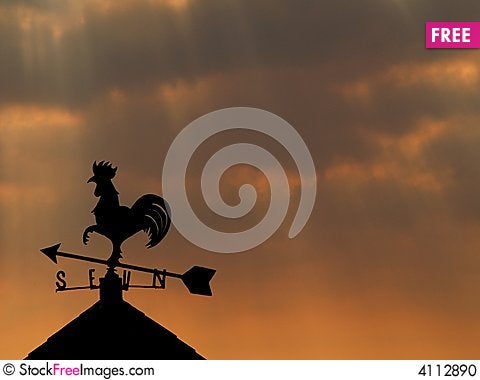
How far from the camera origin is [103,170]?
561 centimetres

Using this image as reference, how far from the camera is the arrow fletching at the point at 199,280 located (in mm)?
5473

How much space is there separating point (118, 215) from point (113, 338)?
821mm

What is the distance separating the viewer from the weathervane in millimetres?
5516

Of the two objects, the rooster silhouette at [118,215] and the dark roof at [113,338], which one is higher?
the rooster silhouette at [118,215]

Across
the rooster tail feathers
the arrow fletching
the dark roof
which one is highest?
the rooster tail feathers
